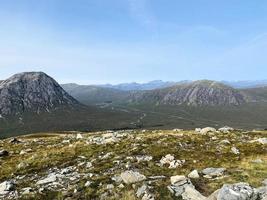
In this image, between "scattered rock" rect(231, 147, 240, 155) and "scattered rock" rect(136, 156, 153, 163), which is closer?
"scattered rock" rect(136, 156, 153, 163)

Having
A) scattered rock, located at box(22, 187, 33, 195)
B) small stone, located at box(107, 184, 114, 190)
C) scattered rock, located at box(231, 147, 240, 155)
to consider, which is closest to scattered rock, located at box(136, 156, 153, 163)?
small stone, located at box(107, 184, 114, 190)

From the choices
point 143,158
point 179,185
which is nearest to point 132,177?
point 179,185

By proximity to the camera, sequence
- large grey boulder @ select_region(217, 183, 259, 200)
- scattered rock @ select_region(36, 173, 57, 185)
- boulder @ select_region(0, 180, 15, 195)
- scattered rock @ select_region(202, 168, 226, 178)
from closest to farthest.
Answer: large grey boulder @ select_region(217, 183, 259, 200), boulder @ select_region(0, 180, 15, 195), scattered rock @ select_region(202, 168, 226, 178), scattered rock @ select_region(36, 173, 57, 185)

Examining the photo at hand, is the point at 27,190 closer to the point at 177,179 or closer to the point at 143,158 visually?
the point at 177,179

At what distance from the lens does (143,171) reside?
22.6m

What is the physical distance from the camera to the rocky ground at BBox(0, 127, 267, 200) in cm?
1817

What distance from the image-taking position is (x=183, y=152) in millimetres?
→ 28656

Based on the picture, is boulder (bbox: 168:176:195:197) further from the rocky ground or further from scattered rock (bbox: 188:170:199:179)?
scattered rock (bbox: 188:170:199:179)

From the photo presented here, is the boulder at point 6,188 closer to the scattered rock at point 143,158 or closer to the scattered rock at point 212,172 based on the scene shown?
the scattered rock at point 143,158

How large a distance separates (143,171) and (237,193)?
25.8 ft

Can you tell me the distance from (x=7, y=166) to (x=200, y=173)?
630 inches

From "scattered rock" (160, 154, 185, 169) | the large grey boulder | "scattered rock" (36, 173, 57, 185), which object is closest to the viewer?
the large grey boulder

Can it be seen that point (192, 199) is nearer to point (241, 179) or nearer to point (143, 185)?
point (143, 185)

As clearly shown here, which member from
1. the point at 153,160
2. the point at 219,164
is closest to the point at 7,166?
the point at 153,160
